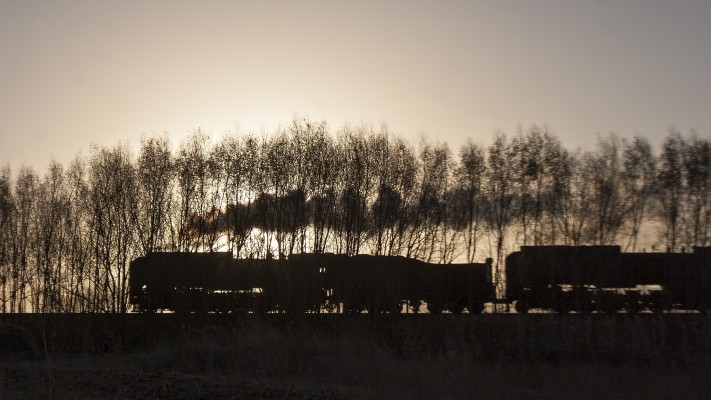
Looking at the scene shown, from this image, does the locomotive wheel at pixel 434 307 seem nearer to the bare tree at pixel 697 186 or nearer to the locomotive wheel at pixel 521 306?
the locomotive wheel at pixel 521 306

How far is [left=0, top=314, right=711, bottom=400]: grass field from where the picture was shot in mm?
13508

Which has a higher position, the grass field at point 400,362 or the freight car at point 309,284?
the freight car at point 309,284

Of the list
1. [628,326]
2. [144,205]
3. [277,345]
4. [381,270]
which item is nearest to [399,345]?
[277,345]

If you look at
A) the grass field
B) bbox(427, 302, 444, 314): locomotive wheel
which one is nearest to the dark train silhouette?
bbox(427, 302, 444, 314): locomotive wheel

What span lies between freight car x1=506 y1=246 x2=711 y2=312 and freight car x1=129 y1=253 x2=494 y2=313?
223cm

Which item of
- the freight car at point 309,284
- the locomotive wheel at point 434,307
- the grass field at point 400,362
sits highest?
the freight car at point 309,284

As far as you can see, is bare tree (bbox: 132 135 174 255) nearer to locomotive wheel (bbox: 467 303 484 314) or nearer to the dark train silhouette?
the dark train silhouette

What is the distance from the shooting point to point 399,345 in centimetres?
2136

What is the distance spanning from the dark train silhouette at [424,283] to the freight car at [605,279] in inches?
2.0

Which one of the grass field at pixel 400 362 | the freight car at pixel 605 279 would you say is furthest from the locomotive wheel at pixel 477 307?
the grass field at pixel 400 362

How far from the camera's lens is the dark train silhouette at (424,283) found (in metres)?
35.0

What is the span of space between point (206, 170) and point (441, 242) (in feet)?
51.1

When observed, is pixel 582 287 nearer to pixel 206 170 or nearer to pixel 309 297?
pixel 309 297

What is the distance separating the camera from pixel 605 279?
3616 centimetres
